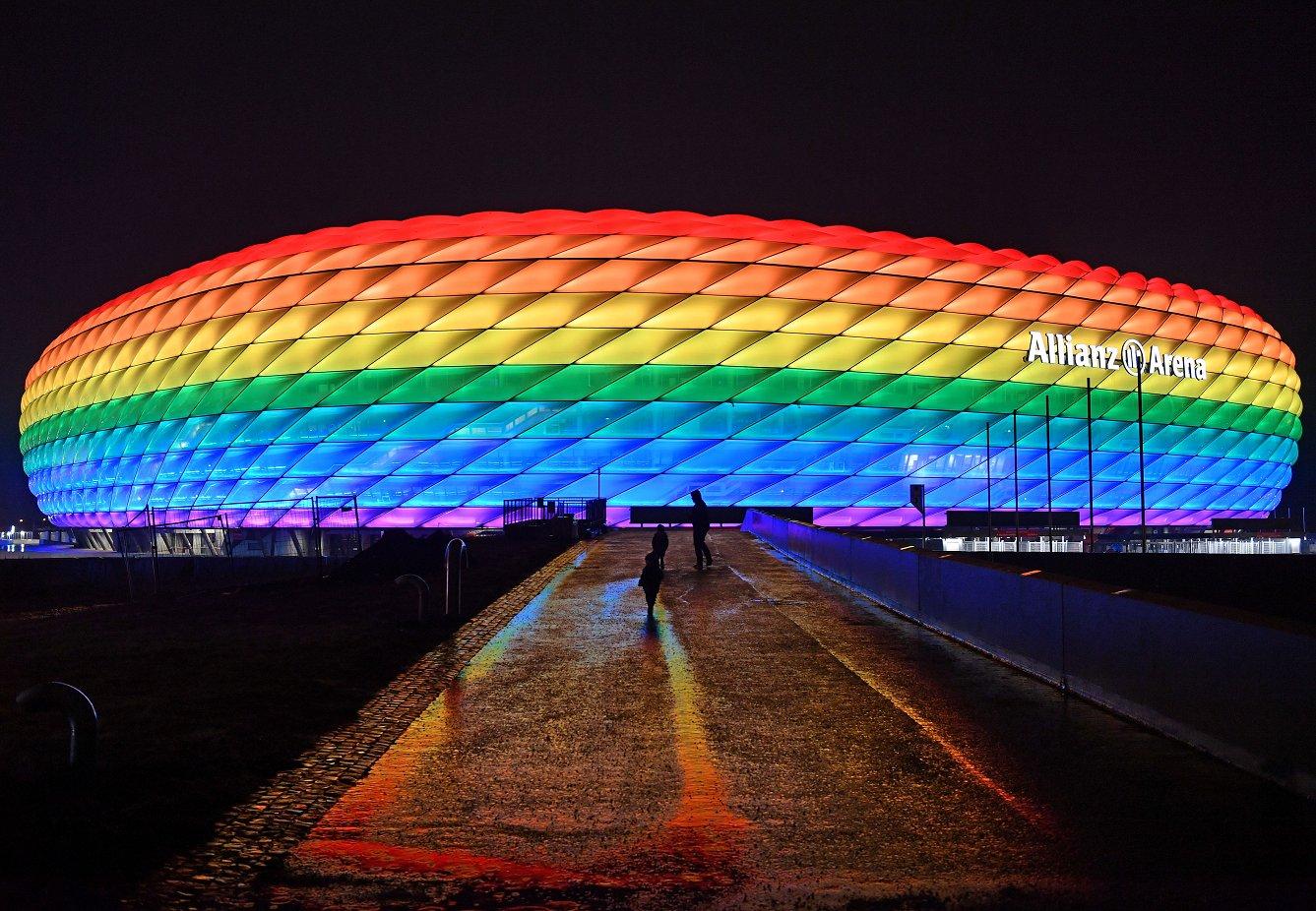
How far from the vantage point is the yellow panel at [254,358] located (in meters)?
43.4

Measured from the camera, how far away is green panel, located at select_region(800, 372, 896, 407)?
144ft

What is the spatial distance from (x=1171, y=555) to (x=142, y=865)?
28351 millimetres

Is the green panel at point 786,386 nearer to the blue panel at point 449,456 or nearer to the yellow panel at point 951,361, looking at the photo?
the yellow panel at point 951,361

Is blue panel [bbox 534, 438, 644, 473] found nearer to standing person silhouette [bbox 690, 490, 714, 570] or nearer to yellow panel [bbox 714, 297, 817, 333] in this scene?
yellow panel [bbox 714, 297, 817, 333]

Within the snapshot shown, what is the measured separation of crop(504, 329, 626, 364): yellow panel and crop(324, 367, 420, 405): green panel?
3.89m

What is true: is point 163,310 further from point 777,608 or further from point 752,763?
point 752,763

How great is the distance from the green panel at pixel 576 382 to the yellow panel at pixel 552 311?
5.65 ft

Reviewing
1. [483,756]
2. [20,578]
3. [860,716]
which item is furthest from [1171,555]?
[20,578]

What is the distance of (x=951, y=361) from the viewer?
4522 centimetres

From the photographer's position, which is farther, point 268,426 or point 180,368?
point 180,368

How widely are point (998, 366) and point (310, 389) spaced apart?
26.1 meters

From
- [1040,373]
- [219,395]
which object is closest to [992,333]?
[1040,373]

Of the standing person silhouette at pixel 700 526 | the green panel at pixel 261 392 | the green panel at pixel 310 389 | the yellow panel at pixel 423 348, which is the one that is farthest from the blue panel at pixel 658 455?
the standing person silhouette at pixel 700 526

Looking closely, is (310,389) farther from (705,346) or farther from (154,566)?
(154,566)
